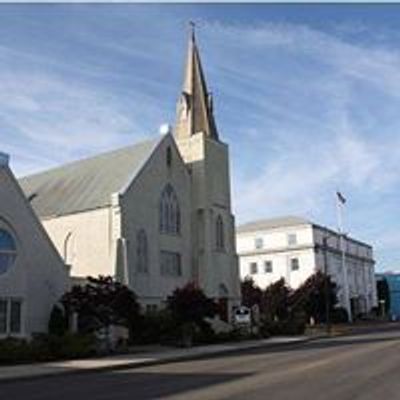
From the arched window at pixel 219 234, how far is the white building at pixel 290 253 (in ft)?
114

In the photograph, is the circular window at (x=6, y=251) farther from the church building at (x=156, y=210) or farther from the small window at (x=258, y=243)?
the small window at (x=258, y=243)

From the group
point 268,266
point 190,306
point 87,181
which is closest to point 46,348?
point 190,306

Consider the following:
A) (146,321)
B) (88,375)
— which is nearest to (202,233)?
(146,321)

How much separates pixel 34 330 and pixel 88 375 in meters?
13.7

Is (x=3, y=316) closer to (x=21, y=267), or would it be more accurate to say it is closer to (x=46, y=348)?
(x=21, y=267)

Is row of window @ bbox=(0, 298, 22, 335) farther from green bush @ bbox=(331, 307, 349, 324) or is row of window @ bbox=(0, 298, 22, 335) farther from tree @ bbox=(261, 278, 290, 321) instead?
green bush @ bbox=(331, 307, 349, 324)

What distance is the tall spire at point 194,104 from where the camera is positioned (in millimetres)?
60156

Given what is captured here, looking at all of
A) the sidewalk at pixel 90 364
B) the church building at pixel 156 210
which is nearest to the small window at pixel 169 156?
the church building at pixel 156 210

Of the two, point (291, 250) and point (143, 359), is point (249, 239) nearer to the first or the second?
point (291, 250)

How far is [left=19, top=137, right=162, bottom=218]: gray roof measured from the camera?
4994 centimetres

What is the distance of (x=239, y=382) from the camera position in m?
18.4

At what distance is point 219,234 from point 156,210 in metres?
8.06

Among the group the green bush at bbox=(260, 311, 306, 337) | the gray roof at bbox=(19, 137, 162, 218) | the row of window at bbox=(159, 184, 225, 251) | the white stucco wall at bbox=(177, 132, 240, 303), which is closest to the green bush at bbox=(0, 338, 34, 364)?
the gray roof at bbox=(19, 137, 162, 218)

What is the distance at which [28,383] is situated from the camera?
21172mm
